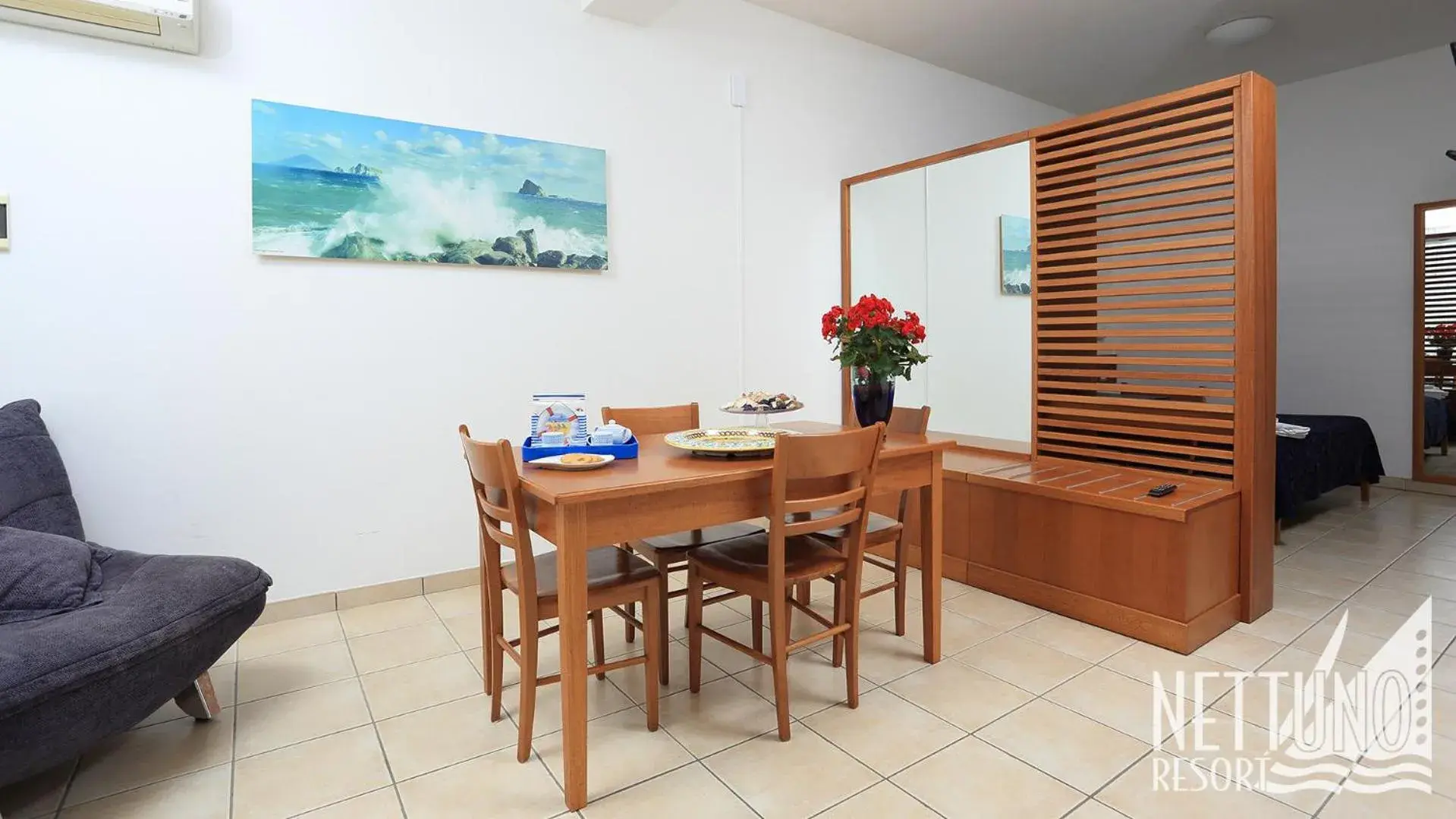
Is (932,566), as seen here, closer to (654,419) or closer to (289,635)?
(654,419)

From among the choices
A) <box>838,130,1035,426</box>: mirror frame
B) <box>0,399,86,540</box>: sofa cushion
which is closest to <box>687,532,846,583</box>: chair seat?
<box>0,399,86,540</box>: sofa cushion

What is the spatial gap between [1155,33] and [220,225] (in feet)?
16.8

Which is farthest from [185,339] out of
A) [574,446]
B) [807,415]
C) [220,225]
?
[807,415]

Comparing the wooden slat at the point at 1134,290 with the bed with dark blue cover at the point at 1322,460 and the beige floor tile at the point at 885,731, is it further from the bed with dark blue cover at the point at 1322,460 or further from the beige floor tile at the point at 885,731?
the beige floor tile at the point at 885,731

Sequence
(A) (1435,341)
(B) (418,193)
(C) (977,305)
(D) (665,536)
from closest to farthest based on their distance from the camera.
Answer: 1. (D) (665,536)
2. (B) (418,193)
3. (C) (977,305)
4. (A) (1435,341)

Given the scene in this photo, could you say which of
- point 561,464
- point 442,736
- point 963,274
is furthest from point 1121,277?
point 442,736

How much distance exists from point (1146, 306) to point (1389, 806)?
1963 mm

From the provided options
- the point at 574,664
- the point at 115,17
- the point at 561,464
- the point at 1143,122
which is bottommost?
the point at 574,664

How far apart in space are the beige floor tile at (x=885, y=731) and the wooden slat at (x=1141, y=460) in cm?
165

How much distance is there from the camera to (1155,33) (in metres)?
4.54

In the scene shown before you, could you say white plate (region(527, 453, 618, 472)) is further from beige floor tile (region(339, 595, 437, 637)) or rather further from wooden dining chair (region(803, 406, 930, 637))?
beige floor tile (region(339, 595, 437, 637))

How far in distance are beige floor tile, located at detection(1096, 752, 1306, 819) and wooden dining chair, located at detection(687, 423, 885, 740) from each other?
0.73 m

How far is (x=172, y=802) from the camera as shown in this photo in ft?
5.94

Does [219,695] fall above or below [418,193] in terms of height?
below
